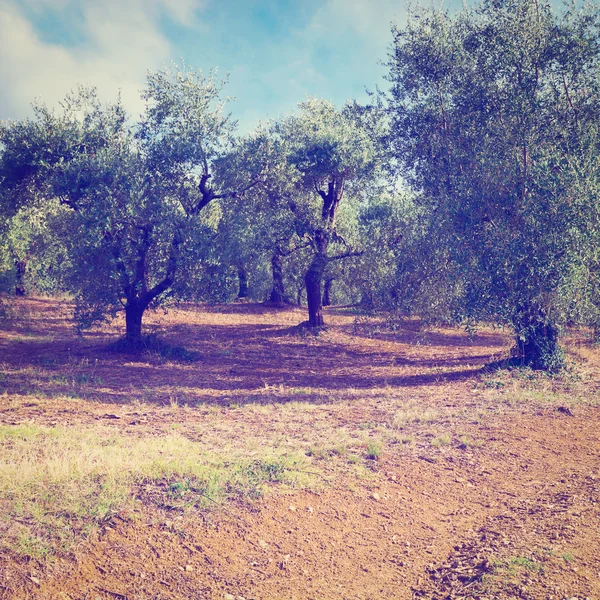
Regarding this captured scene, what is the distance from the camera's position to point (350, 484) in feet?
23.3

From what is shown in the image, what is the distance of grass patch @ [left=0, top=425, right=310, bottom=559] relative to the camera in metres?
5.21

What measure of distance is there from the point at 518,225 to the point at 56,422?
11.5 m

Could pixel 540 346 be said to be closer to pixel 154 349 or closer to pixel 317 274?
pixel 317 274

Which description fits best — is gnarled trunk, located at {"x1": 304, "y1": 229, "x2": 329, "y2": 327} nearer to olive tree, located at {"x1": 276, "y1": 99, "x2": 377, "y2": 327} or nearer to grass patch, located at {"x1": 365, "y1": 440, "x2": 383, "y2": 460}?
olive tree, located at {"x1": 276, "y1": 99, "x2": 377, "y2": 327}

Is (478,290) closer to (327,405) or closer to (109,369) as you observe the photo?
(327,405)

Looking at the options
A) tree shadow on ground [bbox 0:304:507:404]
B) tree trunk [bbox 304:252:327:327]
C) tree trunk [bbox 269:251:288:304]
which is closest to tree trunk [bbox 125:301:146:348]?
tree shadow on ground [bbox 0:304:507:404]

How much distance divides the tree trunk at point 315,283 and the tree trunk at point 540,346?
32.1ft

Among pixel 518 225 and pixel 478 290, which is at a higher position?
pixel 518 225

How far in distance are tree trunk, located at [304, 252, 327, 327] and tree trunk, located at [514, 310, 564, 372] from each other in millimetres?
9778

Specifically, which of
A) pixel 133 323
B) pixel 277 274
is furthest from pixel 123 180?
pixel 277 274

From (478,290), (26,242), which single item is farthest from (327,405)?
(26,242)

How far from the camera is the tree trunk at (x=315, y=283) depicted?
23047mm

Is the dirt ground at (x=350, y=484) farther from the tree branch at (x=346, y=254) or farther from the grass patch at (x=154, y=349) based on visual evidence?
the tree branch at (x=346, y=254)

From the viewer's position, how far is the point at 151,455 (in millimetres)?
7441
